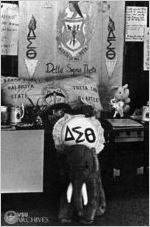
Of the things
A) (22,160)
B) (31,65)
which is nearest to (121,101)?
(31,65)

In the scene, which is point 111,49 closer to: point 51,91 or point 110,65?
point 110,65

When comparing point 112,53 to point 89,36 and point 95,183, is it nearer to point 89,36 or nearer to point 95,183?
point 89,36

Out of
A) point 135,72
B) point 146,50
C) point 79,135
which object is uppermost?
point 146,50

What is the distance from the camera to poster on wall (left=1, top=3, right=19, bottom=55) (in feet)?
9.98

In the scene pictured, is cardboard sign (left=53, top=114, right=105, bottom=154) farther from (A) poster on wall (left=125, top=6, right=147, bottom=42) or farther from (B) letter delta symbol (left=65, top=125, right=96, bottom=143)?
(A) poster on wall (left=125, top=6, right=147, bottom=42)

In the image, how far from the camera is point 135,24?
3.14 meters

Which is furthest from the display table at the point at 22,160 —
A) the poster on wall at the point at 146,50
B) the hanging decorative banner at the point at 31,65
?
the poster on wall at the point at 146,50

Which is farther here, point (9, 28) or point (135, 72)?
point (135, 72)

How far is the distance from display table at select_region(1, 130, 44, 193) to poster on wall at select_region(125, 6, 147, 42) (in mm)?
845

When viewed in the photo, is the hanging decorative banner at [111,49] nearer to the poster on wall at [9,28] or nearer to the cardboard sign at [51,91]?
the cardboard sign at [51,91]

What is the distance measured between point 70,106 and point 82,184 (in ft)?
1.65

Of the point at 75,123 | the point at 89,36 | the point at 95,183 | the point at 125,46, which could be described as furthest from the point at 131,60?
the point at 95,183

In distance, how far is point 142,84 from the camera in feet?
10.4

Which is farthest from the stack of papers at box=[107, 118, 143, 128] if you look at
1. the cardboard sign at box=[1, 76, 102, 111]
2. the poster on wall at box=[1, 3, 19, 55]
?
the poster on wall at box=[1, 3, 19, 55]
